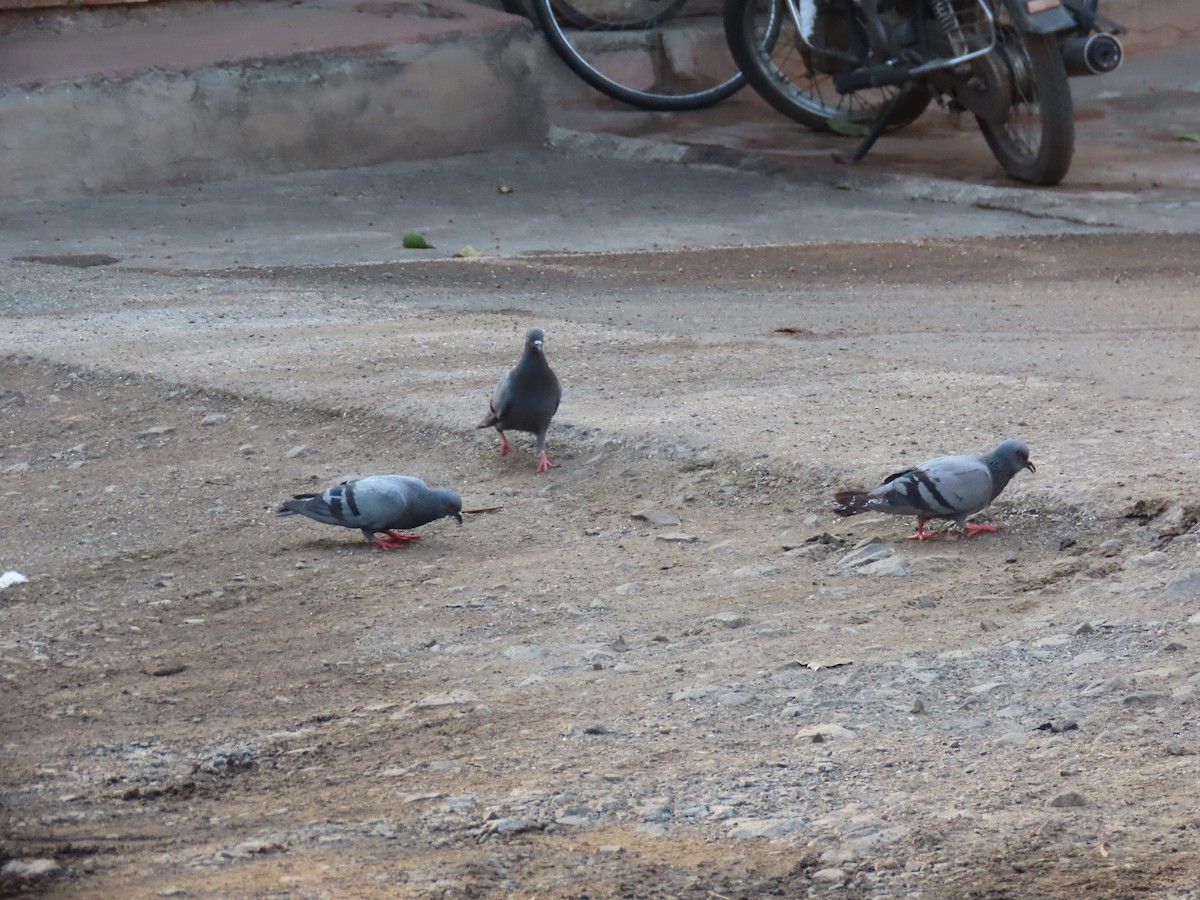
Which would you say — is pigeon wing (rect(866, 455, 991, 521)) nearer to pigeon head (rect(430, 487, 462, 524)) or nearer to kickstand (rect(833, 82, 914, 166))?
pigeon head (rect(430, 487, 462, 524))

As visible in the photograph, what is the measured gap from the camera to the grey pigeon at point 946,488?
4.21 metres

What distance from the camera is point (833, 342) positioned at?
6.55 m

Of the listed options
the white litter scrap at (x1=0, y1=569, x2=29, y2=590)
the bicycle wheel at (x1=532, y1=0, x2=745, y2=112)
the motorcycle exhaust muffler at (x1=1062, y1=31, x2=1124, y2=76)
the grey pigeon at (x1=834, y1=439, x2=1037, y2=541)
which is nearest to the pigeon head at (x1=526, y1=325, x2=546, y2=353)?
the grey pigeon at (x1=834, y1=439, x2=1037, y2=541)

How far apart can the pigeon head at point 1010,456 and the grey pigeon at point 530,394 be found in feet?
4.59

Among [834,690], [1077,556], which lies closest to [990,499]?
[1077,556]

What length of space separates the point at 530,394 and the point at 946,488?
1.39 meters

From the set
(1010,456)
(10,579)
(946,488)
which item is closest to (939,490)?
(946,488)

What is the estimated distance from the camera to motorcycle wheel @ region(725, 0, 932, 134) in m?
10.7

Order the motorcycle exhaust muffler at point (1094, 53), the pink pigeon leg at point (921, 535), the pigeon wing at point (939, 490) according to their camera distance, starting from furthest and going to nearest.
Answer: the motorcycle exhaust muffler at point (1094, 53) < the pink pigeon leg at point (921, 535) < the pigeon wing at point (939, 490)

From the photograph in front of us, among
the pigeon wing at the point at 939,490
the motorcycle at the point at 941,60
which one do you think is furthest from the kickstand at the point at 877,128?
the pigeon wing at the point at 939,490

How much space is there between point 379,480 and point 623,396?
150 cm

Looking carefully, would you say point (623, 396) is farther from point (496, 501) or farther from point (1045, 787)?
point (1045, 787)

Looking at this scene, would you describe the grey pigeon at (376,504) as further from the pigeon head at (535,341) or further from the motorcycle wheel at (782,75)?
the motorcycle wheel at (782,75)

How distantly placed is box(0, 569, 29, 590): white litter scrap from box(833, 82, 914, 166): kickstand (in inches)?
266
